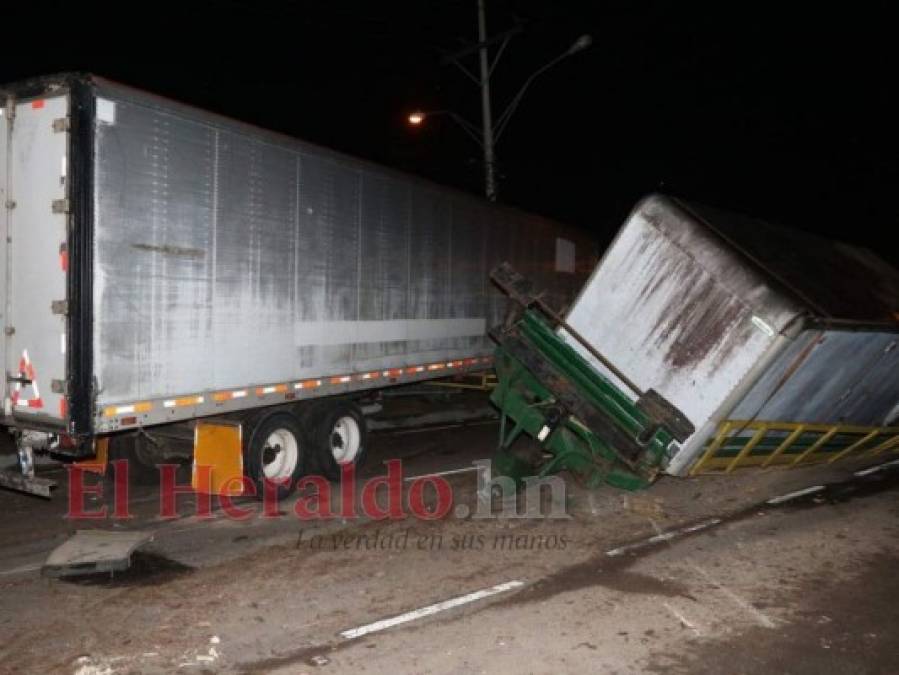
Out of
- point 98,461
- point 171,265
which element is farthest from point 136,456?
point 171,265

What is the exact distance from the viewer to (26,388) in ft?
21.5

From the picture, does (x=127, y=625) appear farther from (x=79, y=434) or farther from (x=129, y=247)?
(x=129, y=247)

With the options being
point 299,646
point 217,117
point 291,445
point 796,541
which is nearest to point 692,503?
point 796,541

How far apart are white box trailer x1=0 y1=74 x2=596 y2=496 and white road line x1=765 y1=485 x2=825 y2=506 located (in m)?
4.99

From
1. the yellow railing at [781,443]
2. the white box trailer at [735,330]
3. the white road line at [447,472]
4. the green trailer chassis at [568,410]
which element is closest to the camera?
the white box trailer at [735,330]

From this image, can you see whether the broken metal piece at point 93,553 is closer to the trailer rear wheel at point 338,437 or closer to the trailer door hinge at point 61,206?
the trailer rear wheel at point 338,437

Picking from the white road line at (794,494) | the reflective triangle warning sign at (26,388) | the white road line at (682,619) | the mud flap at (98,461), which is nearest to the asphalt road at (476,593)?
the white road line at (682,619)

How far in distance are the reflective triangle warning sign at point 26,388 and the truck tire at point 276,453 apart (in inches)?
88.0

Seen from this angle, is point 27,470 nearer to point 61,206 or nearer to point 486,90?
point 61,206

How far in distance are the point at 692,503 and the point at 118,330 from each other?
6.11 m

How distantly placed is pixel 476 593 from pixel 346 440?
4.51m

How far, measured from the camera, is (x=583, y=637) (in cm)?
494

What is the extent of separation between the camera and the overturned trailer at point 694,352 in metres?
7.28

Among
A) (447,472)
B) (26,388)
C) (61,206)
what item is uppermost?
(61,206)
